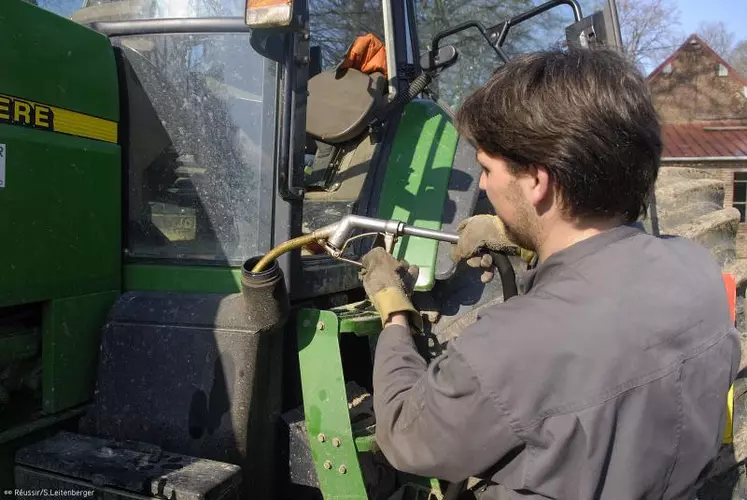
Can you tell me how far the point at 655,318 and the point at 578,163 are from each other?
0.97ft

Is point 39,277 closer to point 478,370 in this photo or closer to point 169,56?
point 169,56

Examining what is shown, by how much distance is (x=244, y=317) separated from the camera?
2113 mm

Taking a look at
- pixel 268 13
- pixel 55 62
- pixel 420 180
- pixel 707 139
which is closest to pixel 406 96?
pixel 420 180

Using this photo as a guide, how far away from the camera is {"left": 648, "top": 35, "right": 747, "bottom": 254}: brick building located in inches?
626

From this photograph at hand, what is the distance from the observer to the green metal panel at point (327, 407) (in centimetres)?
207

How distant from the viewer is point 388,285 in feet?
6.17

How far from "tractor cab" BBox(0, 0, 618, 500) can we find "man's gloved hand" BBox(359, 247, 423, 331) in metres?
0.27

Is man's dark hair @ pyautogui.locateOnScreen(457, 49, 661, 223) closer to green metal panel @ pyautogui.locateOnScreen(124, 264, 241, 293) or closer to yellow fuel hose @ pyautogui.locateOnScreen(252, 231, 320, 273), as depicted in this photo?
yellow fuel hose @ pyautogui.locateOnScreen(252, 231, 320, 273)

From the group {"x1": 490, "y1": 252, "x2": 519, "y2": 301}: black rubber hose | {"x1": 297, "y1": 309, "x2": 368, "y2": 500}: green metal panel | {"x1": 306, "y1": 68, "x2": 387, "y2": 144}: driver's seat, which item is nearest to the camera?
{"x1": 297, "y1": 309, "x2": 368, "y2": 500}: green metal panel

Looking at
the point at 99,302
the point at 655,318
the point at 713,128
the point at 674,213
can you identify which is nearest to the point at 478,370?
the point at 655,318

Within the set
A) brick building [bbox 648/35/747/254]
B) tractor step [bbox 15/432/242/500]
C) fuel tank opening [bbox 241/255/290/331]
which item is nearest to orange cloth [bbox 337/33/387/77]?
fuel tank opening [bbox 241/255/290/331]

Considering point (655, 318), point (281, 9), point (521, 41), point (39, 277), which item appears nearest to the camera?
point (655, 318)

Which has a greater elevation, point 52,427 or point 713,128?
point 713,128

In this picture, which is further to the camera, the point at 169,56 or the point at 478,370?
the point at 169,56
